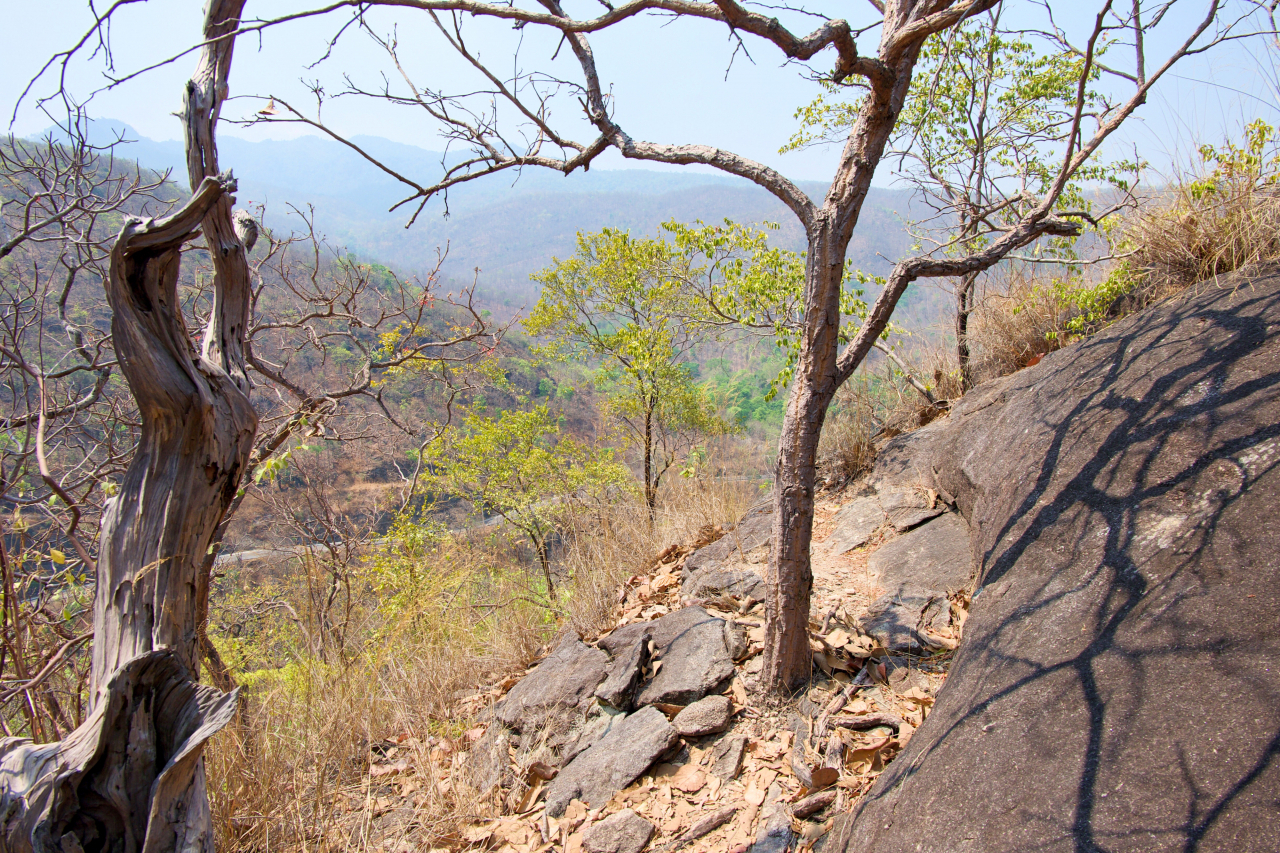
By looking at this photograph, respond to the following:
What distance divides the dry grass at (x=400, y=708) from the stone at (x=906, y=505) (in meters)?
1.59

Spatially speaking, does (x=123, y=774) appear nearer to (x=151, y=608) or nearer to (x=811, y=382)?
(x=151, y=608)

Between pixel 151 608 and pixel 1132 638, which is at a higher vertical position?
pixel 151 608

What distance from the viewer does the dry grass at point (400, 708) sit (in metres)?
2.52

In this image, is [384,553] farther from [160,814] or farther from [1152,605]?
[1152,605]

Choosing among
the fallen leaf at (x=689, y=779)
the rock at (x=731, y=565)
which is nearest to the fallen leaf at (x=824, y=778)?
the fallen leaf at (x=689, y=779)

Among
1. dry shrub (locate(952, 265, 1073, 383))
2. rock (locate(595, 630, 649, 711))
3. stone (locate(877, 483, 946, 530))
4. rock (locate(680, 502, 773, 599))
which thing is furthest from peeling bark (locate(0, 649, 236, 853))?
dry shrub (locate(952, 265, 1073, 383))

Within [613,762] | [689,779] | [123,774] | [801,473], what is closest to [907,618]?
[801,473]

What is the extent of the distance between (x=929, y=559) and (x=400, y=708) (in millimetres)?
3342

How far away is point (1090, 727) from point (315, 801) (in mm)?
2845

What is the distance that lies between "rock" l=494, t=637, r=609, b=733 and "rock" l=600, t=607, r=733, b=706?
0.17 m

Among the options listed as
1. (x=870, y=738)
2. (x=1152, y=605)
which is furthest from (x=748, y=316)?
(x=1152, y=605)

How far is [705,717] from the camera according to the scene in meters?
2.86

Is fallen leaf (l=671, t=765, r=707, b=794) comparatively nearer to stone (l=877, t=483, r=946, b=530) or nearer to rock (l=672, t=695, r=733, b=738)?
rock (l=672, t=695, r=733, b=738)

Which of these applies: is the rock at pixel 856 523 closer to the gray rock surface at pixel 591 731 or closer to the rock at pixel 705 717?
the rock at pixel 705 717
